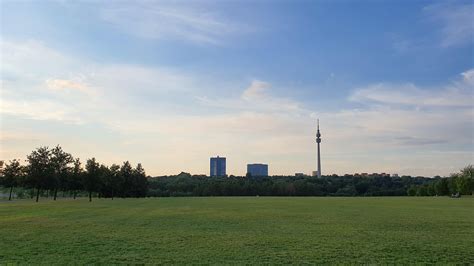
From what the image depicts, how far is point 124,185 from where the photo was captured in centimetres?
11938

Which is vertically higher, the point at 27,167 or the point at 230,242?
the point at 27,167

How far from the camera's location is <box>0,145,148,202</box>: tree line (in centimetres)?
8050

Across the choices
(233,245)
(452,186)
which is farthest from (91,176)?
(452,186)

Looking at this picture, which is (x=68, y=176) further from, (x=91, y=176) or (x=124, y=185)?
(x=124, y=185)

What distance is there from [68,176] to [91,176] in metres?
4.95

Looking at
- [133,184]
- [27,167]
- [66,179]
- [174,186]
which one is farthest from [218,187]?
[27,167]

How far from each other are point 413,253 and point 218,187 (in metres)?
157

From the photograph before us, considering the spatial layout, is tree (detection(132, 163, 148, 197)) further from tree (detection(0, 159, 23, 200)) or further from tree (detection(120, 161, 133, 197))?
tree (detection(0, 159, 23, 200))

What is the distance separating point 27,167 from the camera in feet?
266

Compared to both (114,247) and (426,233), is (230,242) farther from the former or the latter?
(426,233)

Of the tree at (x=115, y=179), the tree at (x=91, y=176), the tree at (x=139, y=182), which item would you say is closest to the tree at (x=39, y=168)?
the tree at (x=91, y=176)

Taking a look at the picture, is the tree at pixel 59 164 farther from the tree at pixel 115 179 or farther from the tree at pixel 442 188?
the tree at pixel 442 188

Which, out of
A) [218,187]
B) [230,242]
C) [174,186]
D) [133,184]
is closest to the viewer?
[230,242]

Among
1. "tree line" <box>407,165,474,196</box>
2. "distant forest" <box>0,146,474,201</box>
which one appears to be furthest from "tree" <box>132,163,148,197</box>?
"tree line" <box>407,165,474,196</box>
